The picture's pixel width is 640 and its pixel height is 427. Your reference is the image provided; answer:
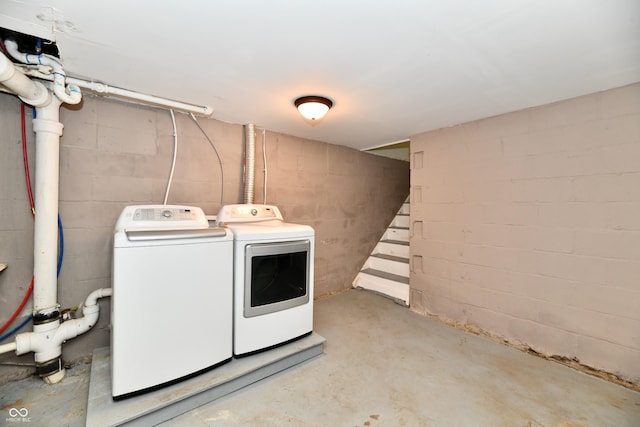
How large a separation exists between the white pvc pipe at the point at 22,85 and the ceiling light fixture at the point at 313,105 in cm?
162

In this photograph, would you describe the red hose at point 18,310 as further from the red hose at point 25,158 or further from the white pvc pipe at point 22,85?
the white pvc pipe at point 22,85

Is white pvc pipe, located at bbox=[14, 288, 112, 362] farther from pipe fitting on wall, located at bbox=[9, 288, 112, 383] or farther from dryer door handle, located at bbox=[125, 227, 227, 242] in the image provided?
dryer door handle, located at bbox=[125, 227, 227, 242]

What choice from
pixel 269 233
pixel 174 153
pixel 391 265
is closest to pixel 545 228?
pixel 391 265

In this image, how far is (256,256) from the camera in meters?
1.91

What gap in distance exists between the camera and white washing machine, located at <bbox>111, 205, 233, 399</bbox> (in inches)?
57.6

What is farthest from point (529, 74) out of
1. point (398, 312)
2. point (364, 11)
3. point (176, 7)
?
point (398, 312)

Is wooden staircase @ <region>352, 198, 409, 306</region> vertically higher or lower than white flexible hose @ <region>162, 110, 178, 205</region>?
lower

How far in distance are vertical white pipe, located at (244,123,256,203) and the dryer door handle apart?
948mm

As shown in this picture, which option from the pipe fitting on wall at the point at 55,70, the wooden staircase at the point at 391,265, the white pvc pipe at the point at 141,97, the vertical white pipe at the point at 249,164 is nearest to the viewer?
the pipe fitting on wall at the point at 55,70

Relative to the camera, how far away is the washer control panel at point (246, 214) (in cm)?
233

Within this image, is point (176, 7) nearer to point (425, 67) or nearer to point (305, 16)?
point (305, 16)

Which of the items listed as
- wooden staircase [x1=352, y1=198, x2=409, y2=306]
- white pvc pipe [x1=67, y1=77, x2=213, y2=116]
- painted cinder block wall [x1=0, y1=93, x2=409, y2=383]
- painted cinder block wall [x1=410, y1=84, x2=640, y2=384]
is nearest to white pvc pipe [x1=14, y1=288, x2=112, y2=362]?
painted cinder block wall [x1=0, y1=93, x2=409, y2=383]

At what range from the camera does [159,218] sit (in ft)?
6.16

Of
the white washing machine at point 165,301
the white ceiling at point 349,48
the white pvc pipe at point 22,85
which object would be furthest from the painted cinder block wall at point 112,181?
the white washing machine at point 165,301
